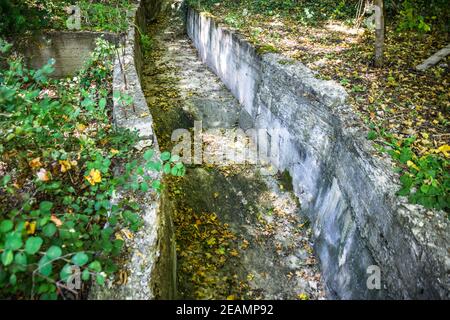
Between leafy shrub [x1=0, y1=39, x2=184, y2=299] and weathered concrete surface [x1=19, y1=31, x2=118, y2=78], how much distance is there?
3.67 meters

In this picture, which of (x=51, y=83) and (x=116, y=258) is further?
(x=51, y=83)

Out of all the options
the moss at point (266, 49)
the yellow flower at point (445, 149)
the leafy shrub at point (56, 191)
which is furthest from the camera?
the moss at point (266, 49)

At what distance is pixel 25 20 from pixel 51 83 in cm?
114

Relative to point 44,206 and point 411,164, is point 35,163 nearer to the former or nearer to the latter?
point 44,206

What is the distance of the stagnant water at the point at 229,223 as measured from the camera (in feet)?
13.8

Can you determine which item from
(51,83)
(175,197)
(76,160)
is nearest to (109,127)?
(76,160)

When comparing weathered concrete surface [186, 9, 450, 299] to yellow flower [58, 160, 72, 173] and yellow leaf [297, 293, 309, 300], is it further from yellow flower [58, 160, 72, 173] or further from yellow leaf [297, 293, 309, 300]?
yellow flower [58, 160, 72, 173]

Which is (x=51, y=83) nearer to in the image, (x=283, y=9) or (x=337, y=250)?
(x=337, y=250)

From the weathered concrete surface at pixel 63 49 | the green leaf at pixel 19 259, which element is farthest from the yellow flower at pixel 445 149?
the weathered concrete surface at pixel 63 49

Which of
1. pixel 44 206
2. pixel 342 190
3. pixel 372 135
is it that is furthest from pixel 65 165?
pixel 372 135

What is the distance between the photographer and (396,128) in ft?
12.8

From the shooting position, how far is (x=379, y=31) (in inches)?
203

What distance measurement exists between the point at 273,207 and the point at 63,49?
598 cm

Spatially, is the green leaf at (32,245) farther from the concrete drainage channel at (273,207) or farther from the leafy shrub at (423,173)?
the leafy shrub at (423,173)
